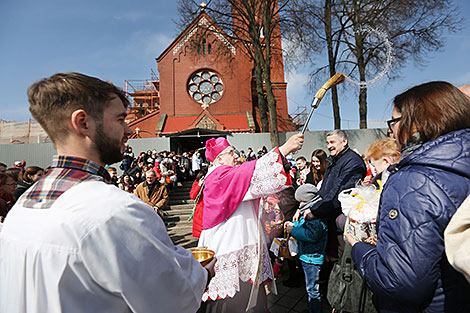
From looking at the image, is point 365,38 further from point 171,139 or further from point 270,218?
point 270,218

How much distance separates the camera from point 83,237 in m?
0.83

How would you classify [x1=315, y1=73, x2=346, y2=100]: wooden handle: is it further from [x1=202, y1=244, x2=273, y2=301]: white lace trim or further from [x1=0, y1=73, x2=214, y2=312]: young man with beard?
[x1=0, y1=73, x2=214, y2=312]: young man with beard

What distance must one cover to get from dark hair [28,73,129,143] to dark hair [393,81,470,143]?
5.20ft

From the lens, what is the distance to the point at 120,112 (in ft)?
3.78

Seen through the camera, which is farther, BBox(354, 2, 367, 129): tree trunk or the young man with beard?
BBox(354, 2, 367, 129): tree trunk

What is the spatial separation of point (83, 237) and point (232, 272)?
5.90ft

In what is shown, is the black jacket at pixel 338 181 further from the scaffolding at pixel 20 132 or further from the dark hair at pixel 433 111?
the scaffolding at pixel 20 132

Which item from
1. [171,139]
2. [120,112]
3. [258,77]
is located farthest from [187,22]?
[120,112]

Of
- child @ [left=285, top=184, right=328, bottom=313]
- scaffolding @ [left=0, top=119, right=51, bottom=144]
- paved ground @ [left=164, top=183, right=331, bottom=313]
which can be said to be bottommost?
paved ground @ [left=164, top=183, right=331, bottom=313]

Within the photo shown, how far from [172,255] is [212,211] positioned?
56.9 inches

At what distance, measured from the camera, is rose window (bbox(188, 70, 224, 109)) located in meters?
23.8

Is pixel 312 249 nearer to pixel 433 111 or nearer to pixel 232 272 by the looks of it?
pixel 232 272

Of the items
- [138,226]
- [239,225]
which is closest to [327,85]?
[239,225]

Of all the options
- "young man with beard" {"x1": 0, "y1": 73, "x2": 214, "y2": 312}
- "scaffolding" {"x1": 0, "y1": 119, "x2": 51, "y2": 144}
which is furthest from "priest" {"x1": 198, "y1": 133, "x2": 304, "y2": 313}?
"scaffolding" {"x1": 0, "y1": 119, "x2": 51, "y2": 144}
